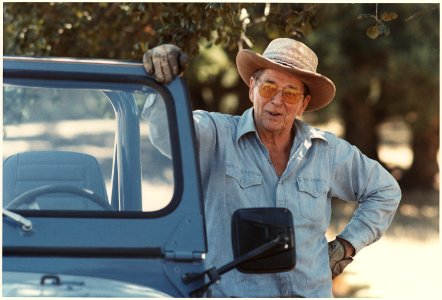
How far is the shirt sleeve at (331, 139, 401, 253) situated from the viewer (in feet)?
15.1

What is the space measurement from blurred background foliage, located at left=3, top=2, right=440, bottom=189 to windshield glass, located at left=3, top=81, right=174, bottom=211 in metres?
2.03

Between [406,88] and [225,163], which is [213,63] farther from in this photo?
[225,163]

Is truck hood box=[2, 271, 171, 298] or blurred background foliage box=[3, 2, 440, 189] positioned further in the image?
blurred background foliage box=[3, 2, 440, 189]

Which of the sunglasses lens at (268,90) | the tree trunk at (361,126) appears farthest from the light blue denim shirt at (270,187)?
the tree trunk at (361,126)

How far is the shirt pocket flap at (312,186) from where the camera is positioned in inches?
170

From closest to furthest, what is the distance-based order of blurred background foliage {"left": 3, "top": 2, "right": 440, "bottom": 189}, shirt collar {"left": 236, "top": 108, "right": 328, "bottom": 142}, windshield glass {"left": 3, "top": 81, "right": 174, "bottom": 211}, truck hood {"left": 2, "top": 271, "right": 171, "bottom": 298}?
truck hood {"left": 2, "top": 271, "right": 171, "bottom": 298}, windshield glass {"left": 3, "top": 81, "right": 174, "bottom": 211}, shirt collar {"left": 236, "top": 108, "right": 328, "bottom": 142}, blurred background foliage {"left": 3, "top": 2, "right": 440, "bottom": 189}

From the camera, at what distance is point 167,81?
352cm

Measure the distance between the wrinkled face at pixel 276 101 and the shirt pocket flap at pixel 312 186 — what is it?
243 mm

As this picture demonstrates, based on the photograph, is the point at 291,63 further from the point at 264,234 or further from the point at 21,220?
the point at 21,220

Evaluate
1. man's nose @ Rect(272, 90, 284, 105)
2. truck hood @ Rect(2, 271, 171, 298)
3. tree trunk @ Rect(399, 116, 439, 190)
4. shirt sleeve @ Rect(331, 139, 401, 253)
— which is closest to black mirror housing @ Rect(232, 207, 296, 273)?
truck hood @ Rect(2, 271, 171, 298)

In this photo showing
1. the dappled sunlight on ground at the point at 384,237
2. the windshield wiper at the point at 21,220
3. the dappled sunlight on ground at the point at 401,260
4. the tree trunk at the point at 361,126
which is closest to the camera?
the windshield wiper at the point at 21,220

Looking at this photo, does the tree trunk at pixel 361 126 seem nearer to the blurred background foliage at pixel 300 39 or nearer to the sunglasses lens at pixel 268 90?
the blurred background foliage at pixel 300 39

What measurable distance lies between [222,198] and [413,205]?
18517 mm

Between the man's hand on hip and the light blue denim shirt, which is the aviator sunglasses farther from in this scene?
the man's hand on hip
